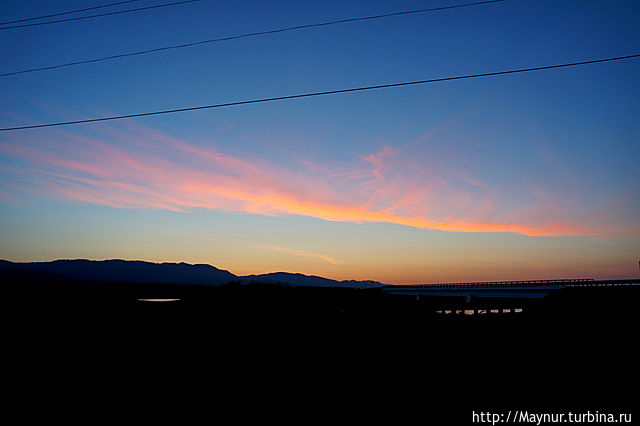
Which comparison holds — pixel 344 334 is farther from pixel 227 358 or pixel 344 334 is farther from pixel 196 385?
pixel 196 385

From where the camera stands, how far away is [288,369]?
1278 cm

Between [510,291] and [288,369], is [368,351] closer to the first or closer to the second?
[288,369]

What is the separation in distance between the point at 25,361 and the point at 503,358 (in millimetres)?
17062

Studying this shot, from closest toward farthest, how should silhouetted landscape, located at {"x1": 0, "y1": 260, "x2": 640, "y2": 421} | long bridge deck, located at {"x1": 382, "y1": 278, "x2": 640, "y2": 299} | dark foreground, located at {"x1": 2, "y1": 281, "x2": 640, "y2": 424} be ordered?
dark foreground, located at {"x1": 2, "y1": 281, "x2": 640, "y2": 424} < silhouetted landscape, located at {"x1": 0, "y1": 260, "x2": 640, "y2": 421} < long bridge deck, located at {"x1": 382, "y1": 278, "x2": 640, "y2": 299}

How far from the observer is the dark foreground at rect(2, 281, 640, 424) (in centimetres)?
971

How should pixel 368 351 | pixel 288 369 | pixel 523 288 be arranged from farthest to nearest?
pixel 523 288
pixel 368 351
pixel 288 369

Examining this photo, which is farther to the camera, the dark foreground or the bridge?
the bridge

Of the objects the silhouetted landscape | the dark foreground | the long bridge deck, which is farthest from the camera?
the long bridge deck

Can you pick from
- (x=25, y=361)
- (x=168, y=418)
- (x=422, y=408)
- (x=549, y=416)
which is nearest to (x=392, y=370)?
(x=422, y=408)

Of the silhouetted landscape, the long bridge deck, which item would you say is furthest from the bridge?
the silhouetted landscape

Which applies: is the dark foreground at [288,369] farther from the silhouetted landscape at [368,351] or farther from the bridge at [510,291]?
the bridge at [510,291]

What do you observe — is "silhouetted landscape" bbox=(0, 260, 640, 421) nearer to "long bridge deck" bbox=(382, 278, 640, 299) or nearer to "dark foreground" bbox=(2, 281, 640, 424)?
"dark foreground" bbox=(2, 281, 640, 424)

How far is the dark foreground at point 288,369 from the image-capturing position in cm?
971

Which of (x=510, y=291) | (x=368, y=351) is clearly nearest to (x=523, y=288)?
(x=510, y=291)
